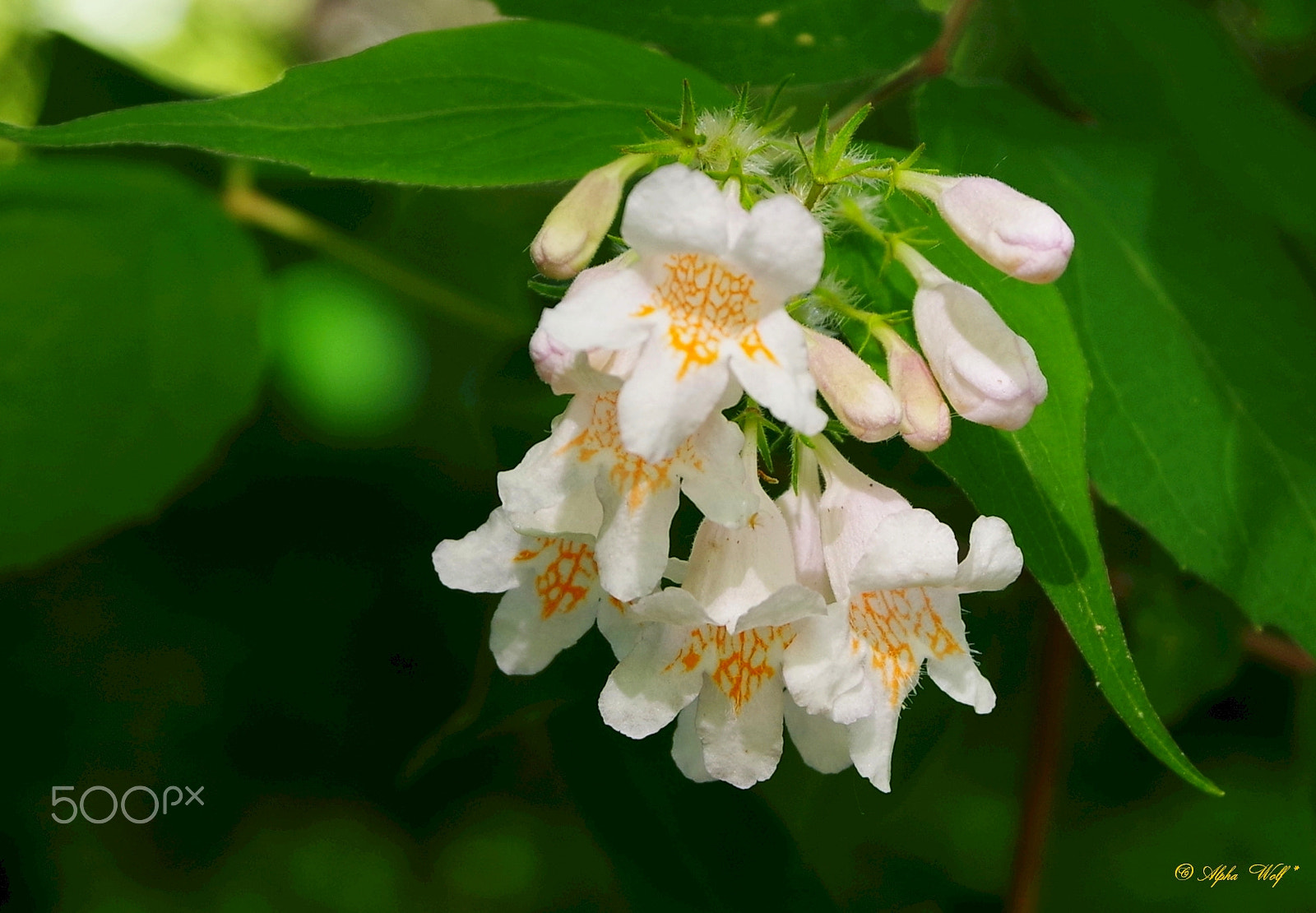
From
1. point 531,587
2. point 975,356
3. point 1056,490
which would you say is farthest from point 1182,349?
point 531,587

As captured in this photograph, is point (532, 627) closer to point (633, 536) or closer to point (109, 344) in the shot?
point (633, 536)

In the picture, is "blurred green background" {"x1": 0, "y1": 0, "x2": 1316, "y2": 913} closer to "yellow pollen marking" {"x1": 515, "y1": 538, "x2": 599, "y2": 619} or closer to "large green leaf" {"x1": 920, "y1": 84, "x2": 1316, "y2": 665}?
"large green leaf" {"x1": 920, "y1": 84, "x2": 1316, "y2": 665}

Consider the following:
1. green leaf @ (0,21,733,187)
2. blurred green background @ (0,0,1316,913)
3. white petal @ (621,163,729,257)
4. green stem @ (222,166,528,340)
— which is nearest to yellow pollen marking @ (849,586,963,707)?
white petal @ (621,163,729,257)

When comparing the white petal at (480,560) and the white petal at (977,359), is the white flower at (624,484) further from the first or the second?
the white petal at (977,359)

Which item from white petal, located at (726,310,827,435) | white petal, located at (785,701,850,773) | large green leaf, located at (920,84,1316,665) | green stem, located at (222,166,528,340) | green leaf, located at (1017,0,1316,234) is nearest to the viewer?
white petal, located at (726,310,827,435)

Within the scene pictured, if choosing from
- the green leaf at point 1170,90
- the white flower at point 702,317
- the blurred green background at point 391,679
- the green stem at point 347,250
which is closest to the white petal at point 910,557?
the white flower at point 702,317

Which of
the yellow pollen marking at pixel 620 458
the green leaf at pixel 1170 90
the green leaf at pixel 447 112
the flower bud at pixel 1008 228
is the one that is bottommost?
the yellow pollen marking at pixel 620 458
